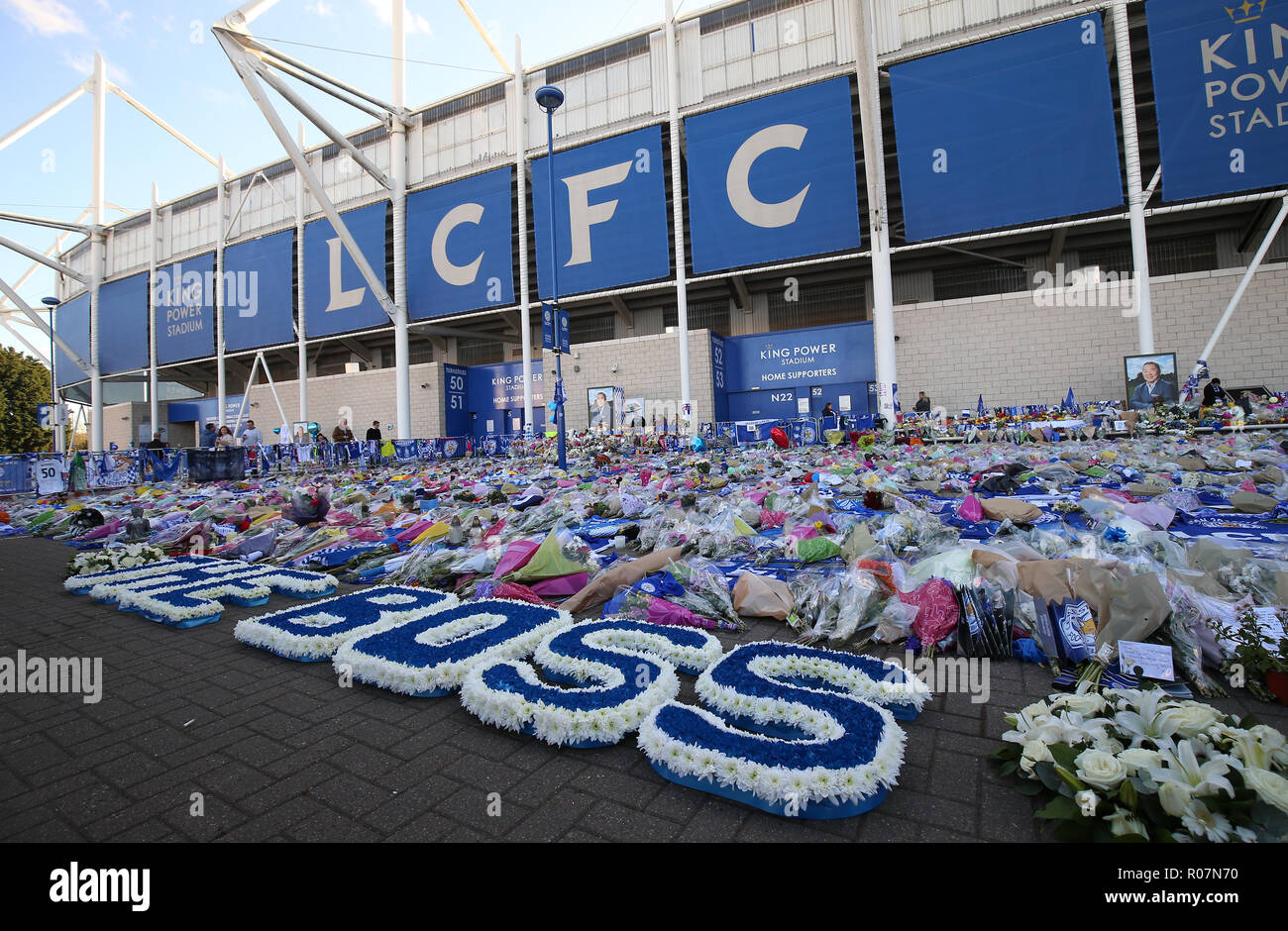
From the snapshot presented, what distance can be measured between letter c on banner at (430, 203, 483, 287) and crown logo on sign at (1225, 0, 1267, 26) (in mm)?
23244

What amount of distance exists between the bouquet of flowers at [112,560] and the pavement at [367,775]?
3.06 metres

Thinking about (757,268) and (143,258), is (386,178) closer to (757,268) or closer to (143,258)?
(757,268)

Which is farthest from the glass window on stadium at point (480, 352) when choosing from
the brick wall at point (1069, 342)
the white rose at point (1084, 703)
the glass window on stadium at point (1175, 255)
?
the white rose at point (1084, 703)

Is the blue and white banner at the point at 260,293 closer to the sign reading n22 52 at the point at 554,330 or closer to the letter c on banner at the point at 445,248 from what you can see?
the letter c on banner at the point at 445,248

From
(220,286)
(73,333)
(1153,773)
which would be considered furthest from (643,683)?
(73,333)

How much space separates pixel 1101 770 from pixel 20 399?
5859cm

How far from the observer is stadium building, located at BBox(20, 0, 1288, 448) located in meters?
15.9

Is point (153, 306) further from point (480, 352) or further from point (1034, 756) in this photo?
point (1034, 756)

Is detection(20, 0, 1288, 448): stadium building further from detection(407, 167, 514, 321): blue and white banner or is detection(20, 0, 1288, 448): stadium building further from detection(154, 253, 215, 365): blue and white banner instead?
detection(154, 253, 215, 365): blue and white banner

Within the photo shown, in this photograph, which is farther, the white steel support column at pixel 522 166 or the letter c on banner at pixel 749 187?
the white steel support column at pixel 522 166

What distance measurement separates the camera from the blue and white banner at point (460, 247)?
73.6 feet

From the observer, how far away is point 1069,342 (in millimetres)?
17969

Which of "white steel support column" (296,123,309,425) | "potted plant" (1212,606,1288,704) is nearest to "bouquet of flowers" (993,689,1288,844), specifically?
"potted plant" (1212,606,1288,704)
